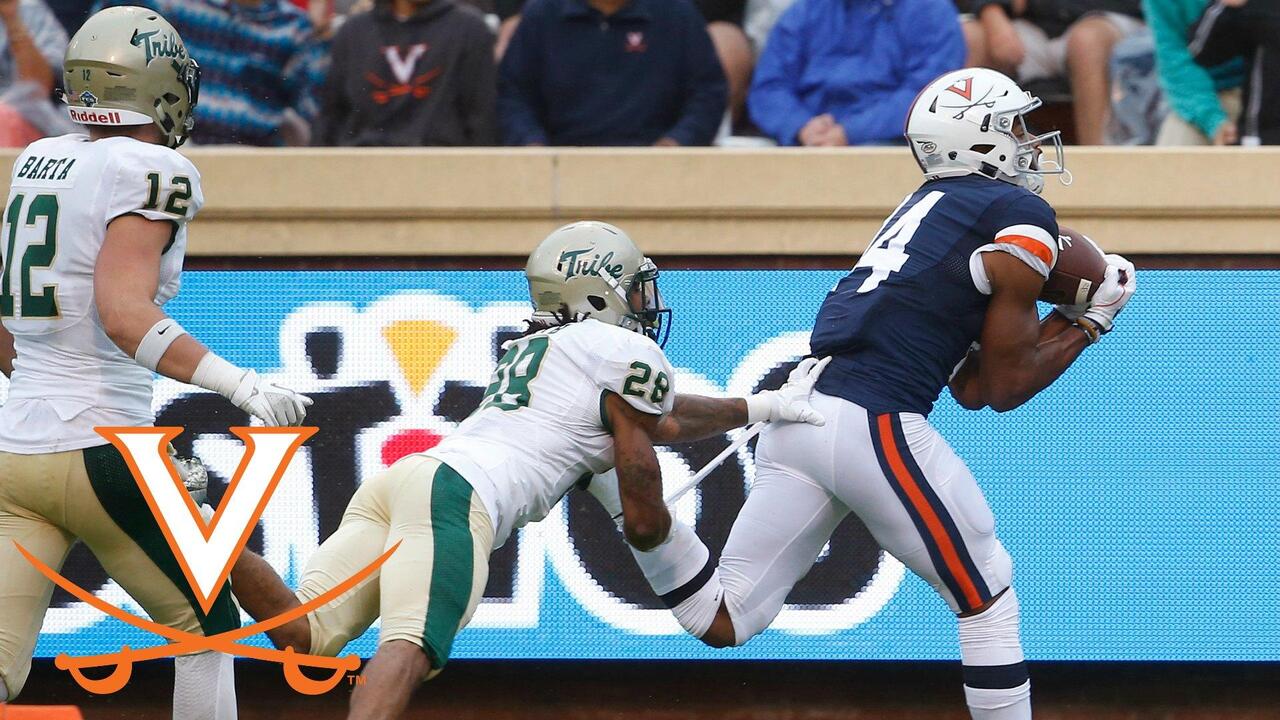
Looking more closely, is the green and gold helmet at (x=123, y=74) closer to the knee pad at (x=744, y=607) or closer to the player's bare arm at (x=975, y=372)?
the knee pad at (x=744, y=607)

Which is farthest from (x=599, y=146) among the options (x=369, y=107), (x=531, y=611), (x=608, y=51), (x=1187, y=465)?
(x=1187, y=465)

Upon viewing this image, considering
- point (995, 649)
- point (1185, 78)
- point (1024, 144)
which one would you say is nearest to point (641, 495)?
point (995, 649)

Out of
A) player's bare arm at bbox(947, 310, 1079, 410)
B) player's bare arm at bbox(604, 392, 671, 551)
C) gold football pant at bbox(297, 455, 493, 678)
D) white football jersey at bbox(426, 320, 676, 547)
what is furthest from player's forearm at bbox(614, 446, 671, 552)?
player's bare arm at bbox(947, 310, 1079, 410)

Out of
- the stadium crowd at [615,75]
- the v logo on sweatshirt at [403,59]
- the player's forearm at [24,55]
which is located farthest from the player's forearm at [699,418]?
the player's forearm at [24,55]

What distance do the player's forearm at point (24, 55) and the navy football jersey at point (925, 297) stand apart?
12.6ft

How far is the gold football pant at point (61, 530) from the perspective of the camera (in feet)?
12.9

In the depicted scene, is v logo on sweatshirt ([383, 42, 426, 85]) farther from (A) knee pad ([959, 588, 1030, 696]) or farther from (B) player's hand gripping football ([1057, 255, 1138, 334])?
(A) knee pad ([959, 588, 1030, 696])

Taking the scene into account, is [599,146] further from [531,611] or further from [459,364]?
[531,611]

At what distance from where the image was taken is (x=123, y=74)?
4070 mm

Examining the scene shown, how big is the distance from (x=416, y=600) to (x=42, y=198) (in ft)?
4.24

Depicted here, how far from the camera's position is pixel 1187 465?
17.6 feet

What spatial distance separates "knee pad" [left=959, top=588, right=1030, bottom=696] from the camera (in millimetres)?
4348

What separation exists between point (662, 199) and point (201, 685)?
2.15 m

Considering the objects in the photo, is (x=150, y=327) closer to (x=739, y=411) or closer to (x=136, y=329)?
(x=136, y=329)
